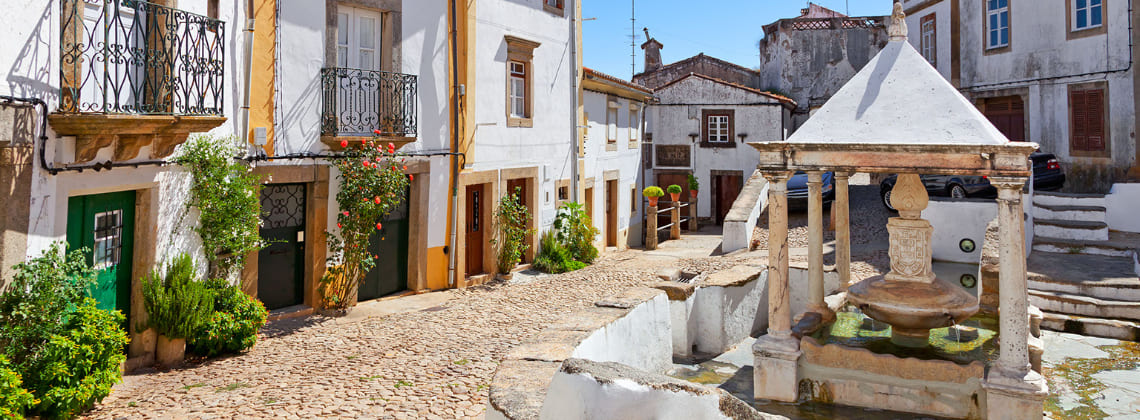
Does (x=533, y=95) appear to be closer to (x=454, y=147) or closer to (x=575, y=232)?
(x=454, y=147)

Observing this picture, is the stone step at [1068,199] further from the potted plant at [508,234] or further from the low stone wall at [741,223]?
the potted plant at [508,234]

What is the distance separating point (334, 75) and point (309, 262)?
9.12 feet

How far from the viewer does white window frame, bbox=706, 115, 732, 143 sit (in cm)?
2850

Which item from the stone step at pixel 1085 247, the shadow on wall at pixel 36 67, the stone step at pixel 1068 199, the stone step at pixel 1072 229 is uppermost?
the shadow on wall at pixel 36 67

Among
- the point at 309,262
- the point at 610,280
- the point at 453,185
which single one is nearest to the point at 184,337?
the point at 309,262

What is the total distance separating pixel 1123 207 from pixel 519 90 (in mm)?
13254

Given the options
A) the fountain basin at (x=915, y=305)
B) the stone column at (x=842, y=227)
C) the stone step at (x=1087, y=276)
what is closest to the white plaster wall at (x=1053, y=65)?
the stone step at (x=1087, y=276)

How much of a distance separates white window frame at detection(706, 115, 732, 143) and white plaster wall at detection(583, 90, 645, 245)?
447 centimetres

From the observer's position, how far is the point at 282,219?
35.1 ft

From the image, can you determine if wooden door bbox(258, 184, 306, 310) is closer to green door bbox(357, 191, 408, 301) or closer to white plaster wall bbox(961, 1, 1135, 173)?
green door bbox(357, 191, 408, 301)

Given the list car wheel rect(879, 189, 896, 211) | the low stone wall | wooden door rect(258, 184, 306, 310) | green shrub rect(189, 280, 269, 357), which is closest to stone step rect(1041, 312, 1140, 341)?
→ the low stone wall

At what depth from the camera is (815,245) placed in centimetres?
879

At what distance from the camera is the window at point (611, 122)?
823 inches

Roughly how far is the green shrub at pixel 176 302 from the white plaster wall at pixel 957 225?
1313 cm
